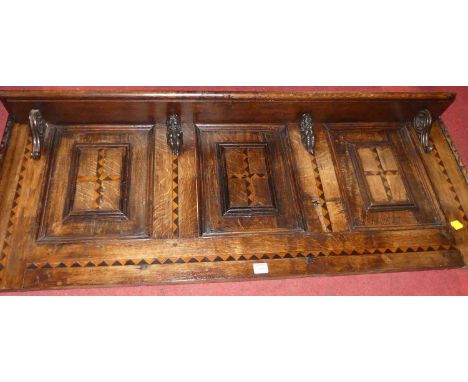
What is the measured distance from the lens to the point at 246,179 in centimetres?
191

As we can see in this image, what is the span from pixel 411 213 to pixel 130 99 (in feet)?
5.29

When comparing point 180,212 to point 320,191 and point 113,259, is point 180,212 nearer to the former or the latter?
point 113,259

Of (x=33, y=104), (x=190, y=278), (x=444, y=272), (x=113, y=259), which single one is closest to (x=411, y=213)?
(x=444, y=272)

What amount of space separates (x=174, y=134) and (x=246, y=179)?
1.50ft

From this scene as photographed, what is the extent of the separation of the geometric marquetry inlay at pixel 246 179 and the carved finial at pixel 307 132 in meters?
0.23

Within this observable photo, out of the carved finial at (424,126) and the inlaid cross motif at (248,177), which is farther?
the carved finial at (424,126)

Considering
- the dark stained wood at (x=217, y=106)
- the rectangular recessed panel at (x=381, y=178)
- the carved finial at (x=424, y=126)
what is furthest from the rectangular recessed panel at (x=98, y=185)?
the carved finial at (x=424, y=126)

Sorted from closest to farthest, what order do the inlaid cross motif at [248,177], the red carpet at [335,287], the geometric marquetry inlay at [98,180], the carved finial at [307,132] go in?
1. the red carpet at [335,287]
2. the geometric marquetry inlay at [98,180]
3. the inlaid cross motif at [248,177]
4. the carved finial at [307,132]

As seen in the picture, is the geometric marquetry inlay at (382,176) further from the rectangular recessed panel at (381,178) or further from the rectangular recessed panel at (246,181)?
the rectangular recessed panel at (246,181)

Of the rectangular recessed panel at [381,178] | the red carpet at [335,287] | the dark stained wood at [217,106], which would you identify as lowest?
the red carpet at [335,287]

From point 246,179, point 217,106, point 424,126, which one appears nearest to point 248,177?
point 246,179

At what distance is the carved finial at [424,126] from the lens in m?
2.07

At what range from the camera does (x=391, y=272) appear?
174 centimetres

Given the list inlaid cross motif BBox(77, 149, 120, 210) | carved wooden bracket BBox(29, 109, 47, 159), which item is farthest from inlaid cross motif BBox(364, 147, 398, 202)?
carved wooden bracket BBox(29, 109, 47, 159)
